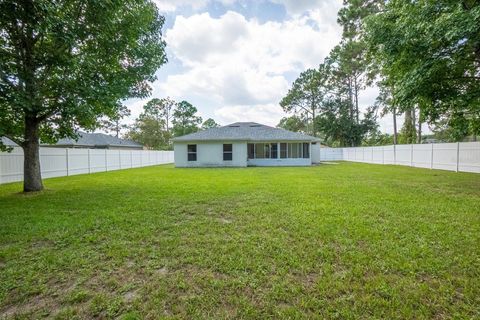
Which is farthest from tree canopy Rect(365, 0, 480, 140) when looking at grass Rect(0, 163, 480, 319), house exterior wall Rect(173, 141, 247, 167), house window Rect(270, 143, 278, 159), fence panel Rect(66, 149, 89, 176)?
fence panel Rect(66, 149, 89, 176)

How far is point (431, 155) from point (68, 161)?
21.1 meters

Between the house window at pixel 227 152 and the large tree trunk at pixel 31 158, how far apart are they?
12.0 metres

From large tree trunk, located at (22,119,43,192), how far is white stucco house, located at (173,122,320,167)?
10261 mm

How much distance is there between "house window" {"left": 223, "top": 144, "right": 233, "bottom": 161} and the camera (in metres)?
18.6

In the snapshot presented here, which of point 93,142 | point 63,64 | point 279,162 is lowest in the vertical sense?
point 279,162

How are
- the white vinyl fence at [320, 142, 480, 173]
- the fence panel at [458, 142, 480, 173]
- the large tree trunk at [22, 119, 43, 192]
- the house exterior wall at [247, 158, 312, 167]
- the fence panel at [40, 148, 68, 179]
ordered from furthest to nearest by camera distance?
the house exterior wall at [247, 158, 312, 167] < the fence panel at [40, 148, 68, 179] < the white vinyl fence at [320, 142, 480, 173] < the fence panel at [458, 142, 480, 173] < the large tree trunk at [22, 119, 43, 192]

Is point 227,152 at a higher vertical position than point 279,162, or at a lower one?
higher

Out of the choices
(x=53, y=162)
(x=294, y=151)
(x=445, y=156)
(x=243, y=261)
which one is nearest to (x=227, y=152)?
(x=294, y=151)

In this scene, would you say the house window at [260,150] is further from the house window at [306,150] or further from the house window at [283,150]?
the house window at [306,150]

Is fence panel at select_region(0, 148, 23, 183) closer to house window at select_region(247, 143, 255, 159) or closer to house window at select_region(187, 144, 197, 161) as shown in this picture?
house window at select_region(187, 144, 197, 161)

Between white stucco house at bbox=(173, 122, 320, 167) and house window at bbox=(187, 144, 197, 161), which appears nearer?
white stucco house at bbox=(173, 122, 320, 167)

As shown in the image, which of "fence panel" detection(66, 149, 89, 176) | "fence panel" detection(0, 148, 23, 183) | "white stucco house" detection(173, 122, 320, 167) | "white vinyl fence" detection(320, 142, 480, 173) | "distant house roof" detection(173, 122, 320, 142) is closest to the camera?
"fence panel" detection(0, 148, 23, 183)

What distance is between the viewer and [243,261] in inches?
118

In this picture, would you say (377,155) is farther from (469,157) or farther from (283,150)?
(469,157)
